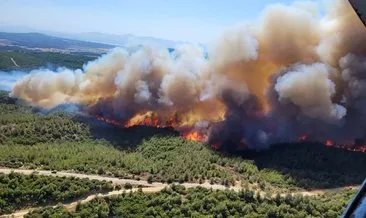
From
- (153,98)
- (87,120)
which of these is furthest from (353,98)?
(87,120)

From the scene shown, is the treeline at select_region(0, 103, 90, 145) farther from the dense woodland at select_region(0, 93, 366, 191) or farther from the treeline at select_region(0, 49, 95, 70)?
the treeline at select_region(0, 49, 95, 70)

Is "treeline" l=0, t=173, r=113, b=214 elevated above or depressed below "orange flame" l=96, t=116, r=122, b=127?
below

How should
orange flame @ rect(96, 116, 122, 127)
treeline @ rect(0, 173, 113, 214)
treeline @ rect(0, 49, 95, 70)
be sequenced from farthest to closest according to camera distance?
treeline @ rect(0, 49, 95, 70)
orange flame @ rect(96, 116, 122, 127)
treeline @ rect(0, 173, 113, 214)

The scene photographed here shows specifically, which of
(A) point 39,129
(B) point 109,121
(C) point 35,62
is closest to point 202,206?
(A) point 39,129

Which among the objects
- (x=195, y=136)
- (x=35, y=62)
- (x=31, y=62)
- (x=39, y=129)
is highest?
(x=195, y=136)

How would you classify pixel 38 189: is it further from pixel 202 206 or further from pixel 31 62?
pixel 31 62

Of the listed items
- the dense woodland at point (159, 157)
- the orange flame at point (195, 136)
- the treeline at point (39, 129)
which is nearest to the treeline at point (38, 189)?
the dense woodland at point (159, 157)

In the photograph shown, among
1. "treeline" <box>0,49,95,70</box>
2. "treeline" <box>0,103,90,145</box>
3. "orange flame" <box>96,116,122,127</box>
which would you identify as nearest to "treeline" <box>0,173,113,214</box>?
"treeline" <box>0,103,90,145</box>
